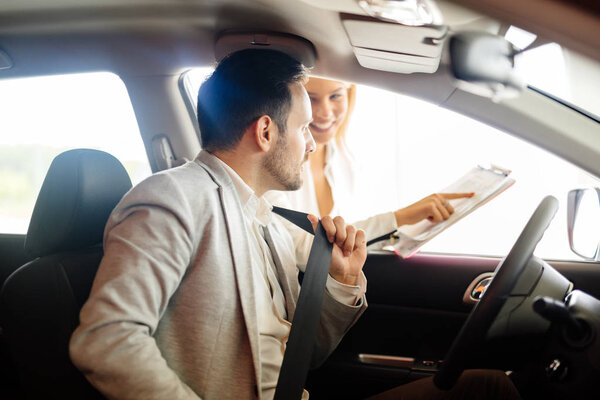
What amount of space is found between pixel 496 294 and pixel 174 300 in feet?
2.48

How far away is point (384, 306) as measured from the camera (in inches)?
72.6

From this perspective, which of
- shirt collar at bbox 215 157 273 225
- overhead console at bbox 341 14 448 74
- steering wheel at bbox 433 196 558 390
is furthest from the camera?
shirt collar at bbox 215 157 273 225

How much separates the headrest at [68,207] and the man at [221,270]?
192 mm

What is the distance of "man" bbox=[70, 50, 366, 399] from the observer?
3.43ft

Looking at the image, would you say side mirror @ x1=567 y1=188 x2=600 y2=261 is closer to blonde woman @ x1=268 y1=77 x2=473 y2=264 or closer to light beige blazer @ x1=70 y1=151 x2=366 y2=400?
blonde woman @ x1=268 y1=77 x2=473 y2=264

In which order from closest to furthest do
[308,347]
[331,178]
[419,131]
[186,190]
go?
[186,190]
[308,347]
[331,178]
[419,131]

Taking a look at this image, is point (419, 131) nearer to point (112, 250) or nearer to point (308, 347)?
point (308, 347)

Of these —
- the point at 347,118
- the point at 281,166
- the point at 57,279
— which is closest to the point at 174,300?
the point at 57,279

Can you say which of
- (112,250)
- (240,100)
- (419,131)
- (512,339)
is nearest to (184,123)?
(240,100)

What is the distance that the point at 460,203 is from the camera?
5.67 feet

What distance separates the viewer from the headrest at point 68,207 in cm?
131

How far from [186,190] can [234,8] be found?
1.86ft

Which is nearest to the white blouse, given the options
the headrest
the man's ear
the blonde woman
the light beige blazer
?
the blonde woman

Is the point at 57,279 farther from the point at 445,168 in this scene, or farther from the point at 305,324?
the point at 445,168
